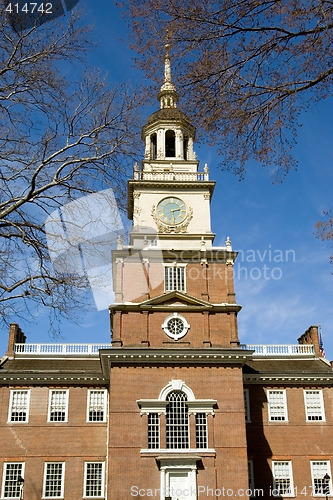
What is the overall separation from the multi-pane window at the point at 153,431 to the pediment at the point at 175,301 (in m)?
5.60

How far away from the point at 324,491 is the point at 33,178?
1081 inches

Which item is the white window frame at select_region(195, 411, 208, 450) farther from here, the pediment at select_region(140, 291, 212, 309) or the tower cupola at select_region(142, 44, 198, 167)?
the tower cupola at select_region(142, 44, 198, 167)

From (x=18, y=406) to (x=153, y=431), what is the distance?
A: 361 inches

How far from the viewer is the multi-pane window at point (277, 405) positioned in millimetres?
33000

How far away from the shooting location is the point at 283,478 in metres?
31.7

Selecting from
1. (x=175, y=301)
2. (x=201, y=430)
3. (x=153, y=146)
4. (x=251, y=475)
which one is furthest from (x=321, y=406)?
(x=153, y=146)

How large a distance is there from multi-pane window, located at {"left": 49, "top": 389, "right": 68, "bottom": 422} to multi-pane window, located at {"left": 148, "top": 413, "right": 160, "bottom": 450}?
6.88 meters

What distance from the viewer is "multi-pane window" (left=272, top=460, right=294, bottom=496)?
3120cm

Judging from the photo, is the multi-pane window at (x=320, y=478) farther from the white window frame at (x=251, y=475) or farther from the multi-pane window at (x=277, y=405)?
the white window frame at (x=251, y=475)

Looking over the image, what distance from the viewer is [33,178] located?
11.2 meters

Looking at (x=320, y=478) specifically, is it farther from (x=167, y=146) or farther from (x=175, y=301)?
(x=167, y=146)

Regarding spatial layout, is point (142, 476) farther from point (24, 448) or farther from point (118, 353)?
point (24, 448)

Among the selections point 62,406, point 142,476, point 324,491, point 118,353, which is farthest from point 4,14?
point 324,491

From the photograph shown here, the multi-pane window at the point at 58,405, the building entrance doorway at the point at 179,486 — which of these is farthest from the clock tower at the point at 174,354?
the multi-pane window at the point at 58,405
